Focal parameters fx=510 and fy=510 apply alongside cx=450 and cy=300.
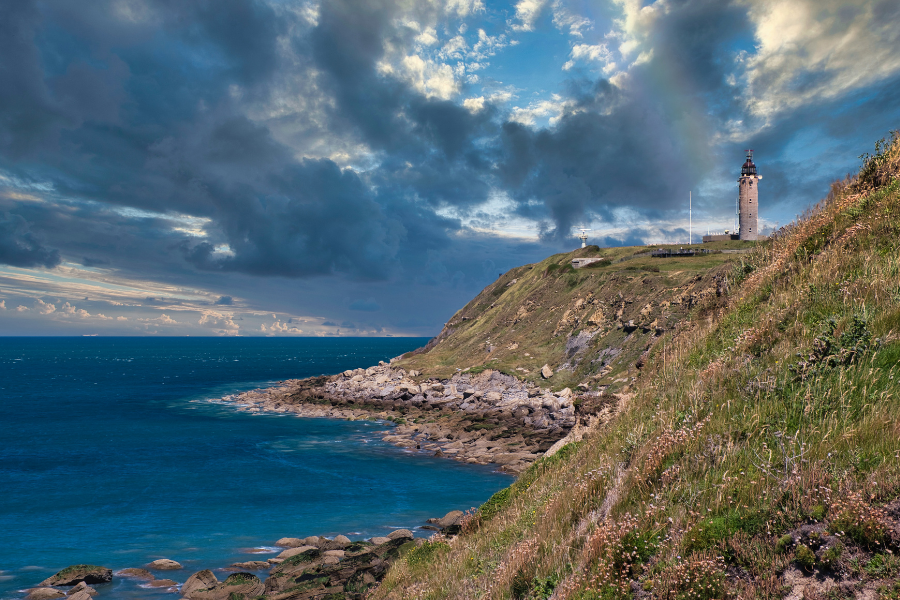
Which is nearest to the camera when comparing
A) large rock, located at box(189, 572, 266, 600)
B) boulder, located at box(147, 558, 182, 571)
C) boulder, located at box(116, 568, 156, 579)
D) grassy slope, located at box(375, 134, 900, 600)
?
grassy slope, located at box(375, 134, 900, 600)

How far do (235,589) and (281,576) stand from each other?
1679 mm

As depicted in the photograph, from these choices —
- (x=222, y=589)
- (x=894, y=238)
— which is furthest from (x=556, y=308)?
(x=894, y=238)

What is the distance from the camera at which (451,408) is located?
183 feet

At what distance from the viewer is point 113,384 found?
342 ft

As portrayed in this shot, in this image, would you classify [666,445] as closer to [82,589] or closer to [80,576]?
[82,589]

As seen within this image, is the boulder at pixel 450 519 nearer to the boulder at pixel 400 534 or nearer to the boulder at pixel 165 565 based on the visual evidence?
the boulder at pixel 400 534

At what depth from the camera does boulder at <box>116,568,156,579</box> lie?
20547 millimetres

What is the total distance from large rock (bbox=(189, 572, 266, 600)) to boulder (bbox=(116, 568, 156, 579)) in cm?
370

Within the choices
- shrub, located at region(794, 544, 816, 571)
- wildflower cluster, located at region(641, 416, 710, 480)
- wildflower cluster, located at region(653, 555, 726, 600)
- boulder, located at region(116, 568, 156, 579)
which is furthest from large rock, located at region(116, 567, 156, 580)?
shrub, located at region(794, 544, 816, 571)

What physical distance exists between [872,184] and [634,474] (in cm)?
980

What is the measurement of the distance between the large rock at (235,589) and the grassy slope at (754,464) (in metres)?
10.1

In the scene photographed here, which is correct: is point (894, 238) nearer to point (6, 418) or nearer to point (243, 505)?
point (243, 505)

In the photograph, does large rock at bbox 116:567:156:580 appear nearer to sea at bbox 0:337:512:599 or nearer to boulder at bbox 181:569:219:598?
sea at bbox 0:337:512:599

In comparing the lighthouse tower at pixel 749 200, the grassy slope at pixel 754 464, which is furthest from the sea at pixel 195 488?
the lighthouse tower at pixel 749 200
